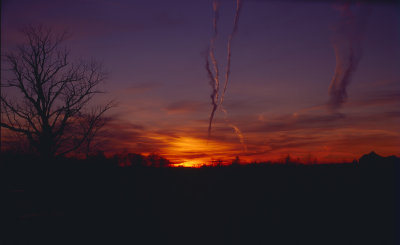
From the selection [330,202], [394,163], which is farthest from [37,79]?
[394,163]

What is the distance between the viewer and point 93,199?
333 inches

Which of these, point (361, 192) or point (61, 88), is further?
point (61, 88)

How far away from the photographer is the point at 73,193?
888cm

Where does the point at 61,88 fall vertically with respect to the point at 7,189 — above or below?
above

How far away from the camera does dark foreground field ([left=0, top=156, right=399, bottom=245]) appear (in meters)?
5.75

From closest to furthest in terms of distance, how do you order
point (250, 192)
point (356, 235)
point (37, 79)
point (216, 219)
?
point (356, 235), point (216, 219), point (250, 192), point (37, 79)

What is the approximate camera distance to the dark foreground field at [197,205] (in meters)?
5.75

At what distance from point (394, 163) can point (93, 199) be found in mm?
11307

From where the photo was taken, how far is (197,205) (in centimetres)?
801

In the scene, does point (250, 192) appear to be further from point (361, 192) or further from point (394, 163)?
point (394, 163)

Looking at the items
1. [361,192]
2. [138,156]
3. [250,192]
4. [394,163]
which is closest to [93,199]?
[250,192]

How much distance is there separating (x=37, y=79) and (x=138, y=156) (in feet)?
20.7

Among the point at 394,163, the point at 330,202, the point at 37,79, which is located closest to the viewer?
the point at 330,202


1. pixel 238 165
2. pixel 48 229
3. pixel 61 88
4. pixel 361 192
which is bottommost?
pixel 48 229
